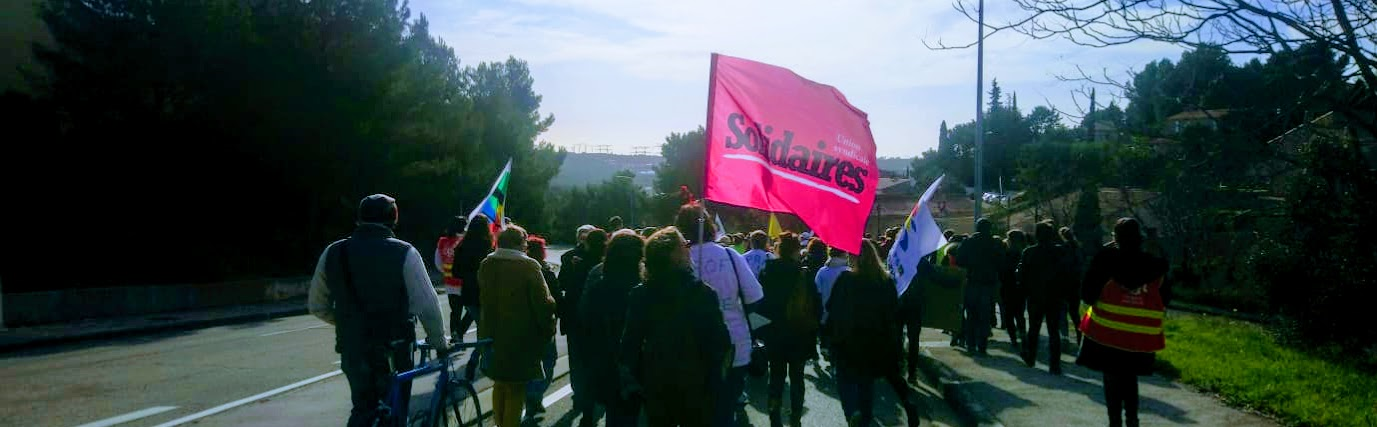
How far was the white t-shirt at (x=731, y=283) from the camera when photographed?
5.96 meters

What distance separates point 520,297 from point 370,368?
4.14ft

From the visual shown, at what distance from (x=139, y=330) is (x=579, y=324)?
1436 cm

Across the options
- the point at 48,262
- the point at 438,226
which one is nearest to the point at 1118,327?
the point at 48,262

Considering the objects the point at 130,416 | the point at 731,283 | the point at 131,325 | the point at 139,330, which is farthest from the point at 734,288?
the point at 131,325

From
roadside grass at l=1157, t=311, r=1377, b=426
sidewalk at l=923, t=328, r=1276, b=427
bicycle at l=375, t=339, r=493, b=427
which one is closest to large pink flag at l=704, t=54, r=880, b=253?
bicycle at l=375, t=339, r=493, b=427

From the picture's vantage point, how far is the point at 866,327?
22.4 feet

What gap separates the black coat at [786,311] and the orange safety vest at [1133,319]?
6.27 feet

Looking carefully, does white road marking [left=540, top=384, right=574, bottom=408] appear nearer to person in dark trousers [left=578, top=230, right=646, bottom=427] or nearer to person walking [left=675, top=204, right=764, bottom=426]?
person in dark trousers [left=578, top=230, right=646, bottom=427]

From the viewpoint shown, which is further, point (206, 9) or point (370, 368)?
point (206, 9)

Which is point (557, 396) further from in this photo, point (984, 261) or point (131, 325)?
point (131, 325)

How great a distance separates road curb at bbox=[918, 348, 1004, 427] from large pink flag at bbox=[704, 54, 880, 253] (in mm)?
2464

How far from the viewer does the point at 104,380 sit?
1088 cm

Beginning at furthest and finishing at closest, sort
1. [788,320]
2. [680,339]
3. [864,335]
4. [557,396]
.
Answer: [557,396], [788,320], [864,335], [680,339]

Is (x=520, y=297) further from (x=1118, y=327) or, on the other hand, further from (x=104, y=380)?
(x=104, y=380)
